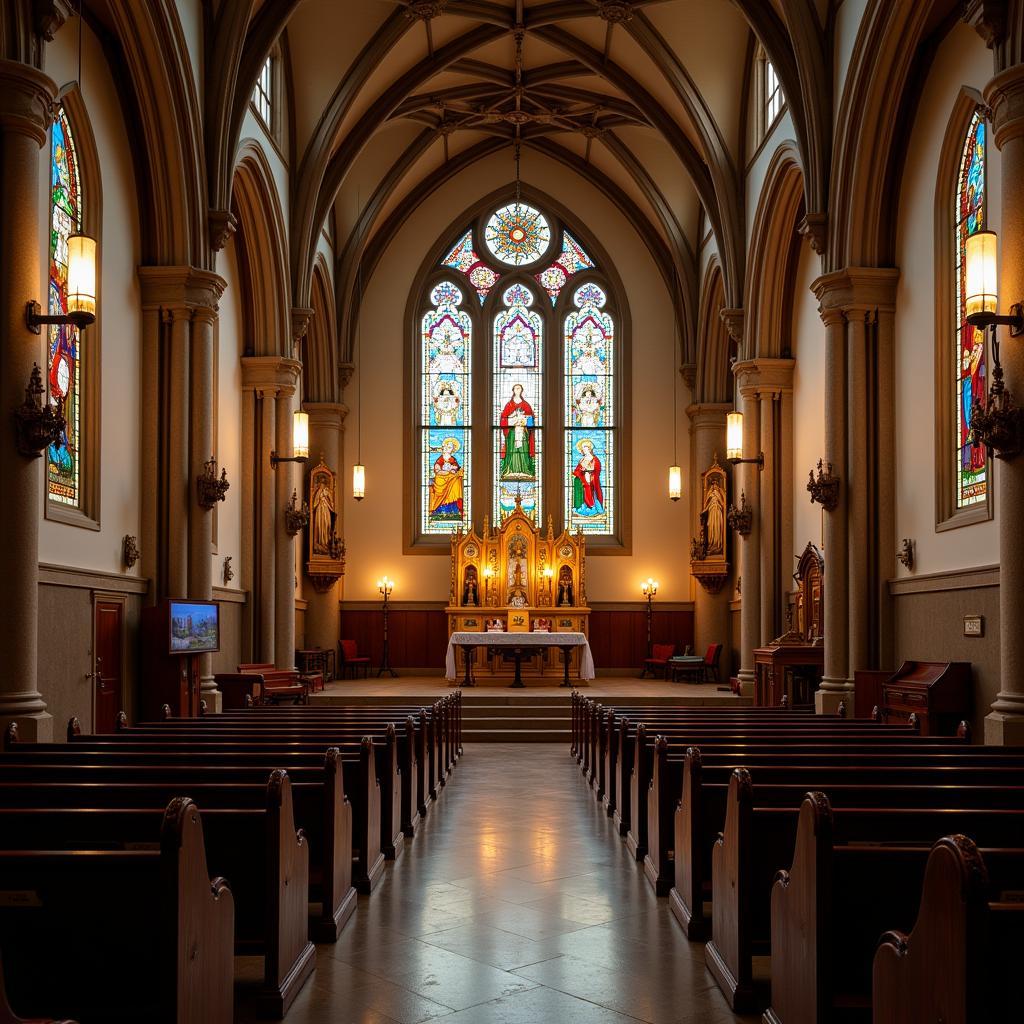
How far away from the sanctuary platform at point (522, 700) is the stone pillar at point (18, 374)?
26.9ft

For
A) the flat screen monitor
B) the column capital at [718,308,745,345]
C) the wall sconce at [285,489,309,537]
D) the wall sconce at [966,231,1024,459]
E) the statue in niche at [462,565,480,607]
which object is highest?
the column capital at [718,308,745,345]

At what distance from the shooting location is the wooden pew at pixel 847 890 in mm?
3688

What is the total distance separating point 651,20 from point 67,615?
12.3 m

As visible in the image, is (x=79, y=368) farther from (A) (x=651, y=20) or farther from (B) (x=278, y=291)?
(A) (x=651, y=20)

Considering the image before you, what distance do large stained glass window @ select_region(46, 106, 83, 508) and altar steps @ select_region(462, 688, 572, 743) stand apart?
6.97 meters

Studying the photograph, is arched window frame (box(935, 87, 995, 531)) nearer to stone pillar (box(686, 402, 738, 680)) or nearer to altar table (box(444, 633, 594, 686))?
altar table (box(444, 633, 594, 686))

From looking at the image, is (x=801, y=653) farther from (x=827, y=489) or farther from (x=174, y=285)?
(x=174, y=285)

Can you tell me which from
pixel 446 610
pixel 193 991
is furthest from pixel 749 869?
pixel 446 610

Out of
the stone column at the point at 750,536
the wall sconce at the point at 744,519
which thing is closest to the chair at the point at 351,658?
the stone column at the point at 750,536

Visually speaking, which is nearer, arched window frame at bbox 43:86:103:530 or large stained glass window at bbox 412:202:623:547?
arched window frame at bbox 43:86:103:530

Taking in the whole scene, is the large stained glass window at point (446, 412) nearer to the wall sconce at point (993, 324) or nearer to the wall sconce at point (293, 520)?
the wall sconce at point (293, 520)

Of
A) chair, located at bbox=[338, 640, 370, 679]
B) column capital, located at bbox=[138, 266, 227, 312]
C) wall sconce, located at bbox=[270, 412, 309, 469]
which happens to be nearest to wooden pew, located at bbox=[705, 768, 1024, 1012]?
column capital, located at bbox=[138, 266, 227, 312]

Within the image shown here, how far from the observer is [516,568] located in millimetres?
22219

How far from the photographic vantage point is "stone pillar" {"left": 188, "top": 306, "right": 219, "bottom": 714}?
1298cm
